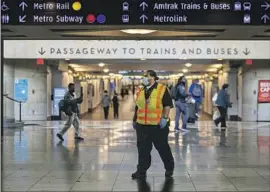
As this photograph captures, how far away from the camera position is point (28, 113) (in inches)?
1010

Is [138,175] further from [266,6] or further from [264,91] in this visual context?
[264,91]

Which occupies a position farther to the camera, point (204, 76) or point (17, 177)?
point (204, 76)

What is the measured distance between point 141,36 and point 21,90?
49.4 ft

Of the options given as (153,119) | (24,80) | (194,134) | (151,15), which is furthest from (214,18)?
(24,80)

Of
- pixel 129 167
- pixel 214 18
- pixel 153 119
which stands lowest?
pixel 129 167

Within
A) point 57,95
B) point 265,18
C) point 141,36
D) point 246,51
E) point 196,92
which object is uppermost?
point 246,51

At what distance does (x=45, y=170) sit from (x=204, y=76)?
96.7 feet

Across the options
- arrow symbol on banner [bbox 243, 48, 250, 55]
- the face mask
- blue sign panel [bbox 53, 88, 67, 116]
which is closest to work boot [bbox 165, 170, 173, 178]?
the face mask

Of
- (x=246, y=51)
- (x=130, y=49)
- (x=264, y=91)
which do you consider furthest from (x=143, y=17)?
(x=264, y=91)

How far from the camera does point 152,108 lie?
8.47 meters

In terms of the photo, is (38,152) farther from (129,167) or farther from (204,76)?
(204,76)

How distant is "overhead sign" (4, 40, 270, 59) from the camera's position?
18.4 m

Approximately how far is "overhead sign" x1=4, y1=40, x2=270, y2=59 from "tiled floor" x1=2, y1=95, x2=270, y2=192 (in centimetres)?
402

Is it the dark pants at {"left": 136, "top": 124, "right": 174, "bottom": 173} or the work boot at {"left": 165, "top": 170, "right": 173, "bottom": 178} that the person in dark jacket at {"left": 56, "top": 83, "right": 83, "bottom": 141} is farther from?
the work boot at {"left": 165, "top": 170, "right": 173, "bottom": 178}
